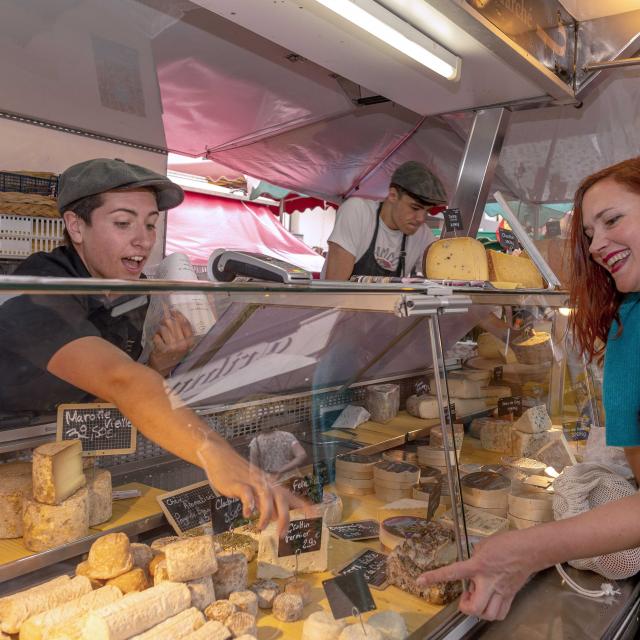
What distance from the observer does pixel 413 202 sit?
10.1 ft

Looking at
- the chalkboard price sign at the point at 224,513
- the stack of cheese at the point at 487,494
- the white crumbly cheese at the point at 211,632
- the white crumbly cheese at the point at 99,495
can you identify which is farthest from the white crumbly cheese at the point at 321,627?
the stack of cheese at the point at 487,494

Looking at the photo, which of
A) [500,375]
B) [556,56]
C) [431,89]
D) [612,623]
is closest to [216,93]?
[431,89]

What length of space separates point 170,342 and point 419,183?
6.83ft

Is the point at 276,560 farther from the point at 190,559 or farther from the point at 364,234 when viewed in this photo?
the point at 364,234

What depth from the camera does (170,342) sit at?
1.16 meters

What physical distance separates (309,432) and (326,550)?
303mm

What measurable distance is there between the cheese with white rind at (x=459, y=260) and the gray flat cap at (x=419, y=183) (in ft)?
2.26

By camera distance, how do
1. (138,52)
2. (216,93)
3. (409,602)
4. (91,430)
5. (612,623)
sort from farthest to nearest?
(216,93) → (138,52) → (612,623) → (409,602) → (91,430)

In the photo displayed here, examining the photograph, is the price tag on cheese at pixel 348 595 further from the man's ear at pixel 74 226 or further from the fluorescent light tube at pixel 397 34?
the fluorescent light tube at pixel 397 34

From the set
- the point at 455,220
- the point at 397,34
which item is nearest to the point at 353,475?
the point at 455,220

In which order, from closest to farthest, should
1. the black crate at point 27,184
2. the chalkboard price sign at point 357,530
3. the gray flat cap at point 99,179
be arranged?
the chalkboard price sign at point 357,530 < the gray flat cap at point 99,179 < the black crate at point 27,184

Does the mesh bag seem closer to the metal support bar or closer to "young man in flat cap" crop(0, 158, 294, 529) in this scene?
"young man in flat cap" crop(0, 158, 294, 529)

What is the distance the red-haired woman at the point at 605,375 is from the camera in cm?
124

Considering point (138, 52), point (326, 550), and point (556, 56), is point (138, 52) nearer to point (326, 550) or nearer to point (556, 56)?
point (556, 56)
